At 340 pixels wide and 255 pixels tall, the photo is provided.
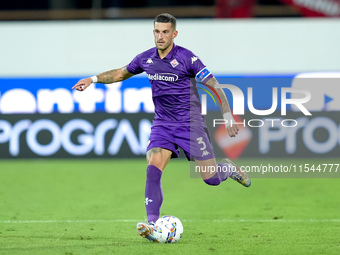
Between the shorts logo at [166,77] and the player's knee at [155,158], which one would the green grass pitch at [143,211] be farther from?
the shorts logo at [166,77]

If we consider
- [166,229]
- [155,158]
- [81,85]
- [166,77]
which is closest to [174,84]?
[166,77]

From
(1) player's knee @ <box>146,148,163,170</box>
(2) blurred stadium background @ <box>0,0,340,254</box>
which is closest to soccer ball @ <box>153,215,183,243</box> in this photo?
(1) player's knee @ <box>146,148,163,170</box>

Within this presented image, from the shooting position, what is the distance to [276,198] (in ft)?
33.4

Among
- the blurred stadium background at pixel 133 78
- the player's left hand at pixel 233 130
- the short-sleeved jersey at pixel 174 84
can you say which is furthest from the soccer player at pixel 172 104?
the blurred stadium background at pixel 133 78

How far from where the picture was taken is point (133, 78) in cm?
1442

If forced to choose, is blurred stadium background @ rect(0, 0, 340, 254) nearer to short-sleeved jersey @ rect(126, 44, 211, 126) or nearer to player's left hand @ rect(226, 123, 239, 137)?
short-sleeved jersey @ rect(126, 44, 211, 126)

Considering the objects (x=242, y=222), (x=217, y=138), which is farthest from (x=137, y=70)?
(x=217, y=138)

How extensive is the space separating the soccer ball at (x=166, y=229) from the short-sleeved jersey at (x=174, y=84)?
97cm

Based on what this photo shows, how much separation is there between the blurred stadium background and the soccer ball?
7125 mm

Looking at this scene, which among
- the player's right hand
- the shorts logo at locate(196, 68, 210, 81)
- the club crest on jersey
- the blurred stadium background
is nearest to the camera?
the shorts logo at locate(196, 68, 210, 81)

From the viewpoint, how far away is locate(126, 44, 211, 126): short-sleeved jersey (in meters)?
6.76

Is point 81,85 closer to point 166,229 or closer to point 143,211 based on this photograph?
point 166,229

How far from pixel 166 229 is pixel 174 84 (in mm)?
1369

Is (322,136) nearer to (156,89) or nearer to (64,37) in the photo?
(64,37)
